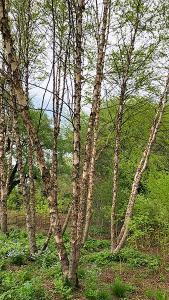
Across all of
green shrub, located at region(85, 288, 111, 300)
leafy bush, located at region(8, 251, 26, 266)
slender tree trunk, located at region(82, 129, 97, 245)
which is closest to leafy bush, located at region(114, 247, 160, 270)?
slender tree trunk, located at region(82, 129, 97, 245)

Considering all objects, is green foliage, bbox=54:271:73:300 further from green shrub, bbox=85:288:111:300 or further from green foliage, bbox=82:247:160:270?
green foliage, bbox=82:247:160:270

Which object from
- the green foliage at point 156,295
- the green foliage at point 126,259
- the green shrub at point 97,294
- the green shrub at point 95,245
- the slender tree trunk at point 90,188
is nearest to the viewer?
the green shrub at point 97,294

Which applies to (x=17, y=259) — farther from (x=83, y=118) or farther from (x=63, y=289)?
(x=83, y=118)

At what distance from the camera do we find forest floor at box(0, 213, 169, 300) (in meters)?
6.41

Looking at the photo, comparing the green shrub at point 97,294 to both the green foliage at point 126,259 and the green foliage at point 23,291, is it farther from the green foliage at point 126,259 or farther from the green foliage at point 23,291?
the green foliage at point 126,259

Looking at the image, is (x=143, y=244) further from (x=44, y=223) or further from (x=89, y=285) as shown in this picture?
(x=44, y=223)

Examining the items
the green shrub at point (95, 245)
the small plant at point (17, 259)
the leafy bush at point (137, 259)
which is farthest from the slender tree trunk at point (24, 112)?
the green shrub at point (95, 245)

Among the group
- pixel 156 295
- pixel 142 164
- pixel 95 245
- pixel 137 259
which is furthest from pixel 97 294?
pixel 95 245

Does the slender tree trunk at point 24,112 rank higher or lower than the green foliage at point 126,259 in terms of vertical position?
higher

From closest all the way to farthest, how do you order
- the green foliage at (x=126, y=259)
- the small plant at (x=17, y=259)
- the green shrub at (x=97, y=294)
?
1. the green shrub at (x=97, y=294)
2. the small plant at (x=17, y=259)
3. the green foliage at (x=126, y=259)

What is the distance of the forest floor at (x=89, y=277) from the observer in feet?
21.0

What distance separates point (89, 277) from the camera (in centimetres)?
773

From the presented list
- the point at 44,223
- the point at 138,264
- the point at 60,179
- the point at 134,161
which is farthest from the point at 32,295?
the point at 60,179

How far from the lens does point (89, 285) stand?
6.91 meters
